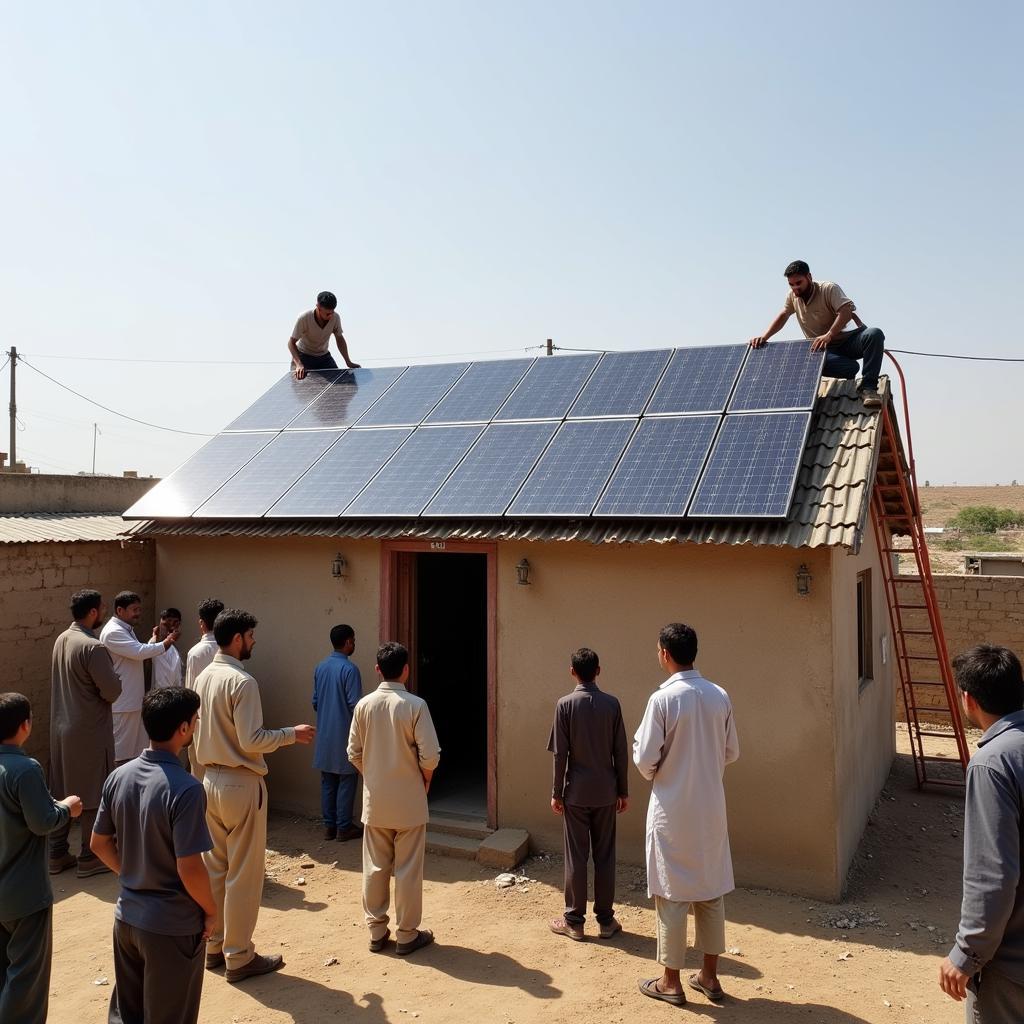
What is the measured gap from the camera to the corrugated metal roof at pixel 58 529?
28.1 feet

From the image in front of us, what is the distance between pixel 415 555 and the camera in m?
8.30

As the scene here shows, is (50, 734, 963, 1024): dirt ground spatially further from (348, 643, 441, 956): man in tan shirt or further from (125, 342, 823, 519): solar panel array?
(125, 342, 823, 519): solar panel array

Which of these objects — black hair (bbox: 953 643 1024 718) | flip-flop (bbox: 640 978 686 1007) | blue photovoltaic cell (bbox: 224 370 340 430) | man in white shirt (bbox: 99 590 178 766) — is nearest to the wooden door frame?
man in white shirt (bbox: 99 590 178 766)

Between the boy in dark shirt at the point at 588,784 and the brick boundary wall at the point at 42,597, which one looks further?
the brick boundary wall at the point at 42,597

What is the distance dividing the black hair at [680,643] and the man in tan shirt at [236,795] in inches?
90.9

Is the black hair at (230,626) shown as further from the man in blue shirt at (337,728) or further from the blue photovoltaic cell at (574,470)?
the blue photovoltaic cell at (574,470)

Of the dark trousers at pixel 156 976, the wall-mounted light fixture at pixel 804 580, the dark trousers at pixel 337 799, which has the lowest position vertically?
the dark trousers at pixel 337 799

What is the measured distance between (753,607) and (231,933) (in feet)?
14.7

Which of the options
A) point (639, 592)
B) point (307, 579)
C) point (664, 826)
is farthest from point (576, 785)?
point (307, 579)

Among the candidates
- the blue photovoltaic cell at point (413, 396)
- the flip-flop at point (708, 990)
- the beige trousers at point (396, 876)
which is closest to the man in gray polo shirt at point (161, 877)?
the beige trousers at point (396, 876)

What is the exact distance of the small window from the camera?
884 centimetres

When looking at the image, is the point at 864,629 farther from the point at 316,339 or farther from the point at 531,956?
the point at 316,339

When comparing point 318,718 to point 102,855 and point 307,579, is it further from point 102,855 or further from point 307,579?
point 102,855

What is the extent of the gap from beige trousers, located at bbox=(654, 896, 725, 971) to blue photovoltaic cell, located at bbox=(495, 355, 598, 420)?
4.93 meters
